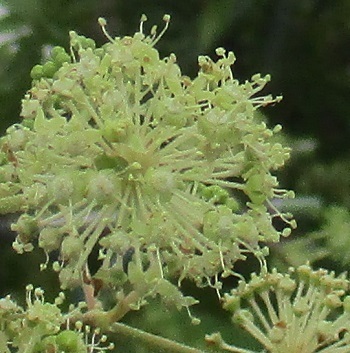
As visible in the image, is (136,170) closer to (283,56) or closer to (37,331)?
(37,331)

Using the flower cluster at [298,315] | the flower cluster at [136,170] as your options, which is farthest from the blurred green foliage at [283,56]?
the flower cluster at [136,170]

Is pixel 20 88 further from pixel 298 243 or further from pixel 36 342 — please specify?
pixel 36 342

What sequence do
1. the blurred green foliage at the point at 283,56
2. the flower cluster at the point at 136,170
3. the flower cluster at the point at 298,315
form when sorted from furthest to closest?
the blurred green foliage at the point at 283,56, the flower cluster at the point at 298,315, the flower cluster at the point at 136,170

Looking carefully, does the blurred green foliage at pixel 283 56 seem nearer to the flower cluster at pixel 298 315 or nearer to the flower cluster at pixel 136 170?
the flower cluster at pixel 298 315

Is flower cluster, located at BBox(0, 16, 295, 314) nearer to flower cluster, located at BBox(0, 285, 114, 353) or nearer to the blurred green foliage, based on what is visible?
flower cluster, located at BBox(0, 285, 114, 353)

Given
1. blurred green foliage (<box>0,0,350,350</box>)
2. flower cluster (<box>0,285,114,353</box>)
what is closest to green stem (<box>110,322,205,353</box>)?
flower cluster (<box>0,285,114,353</box>)
